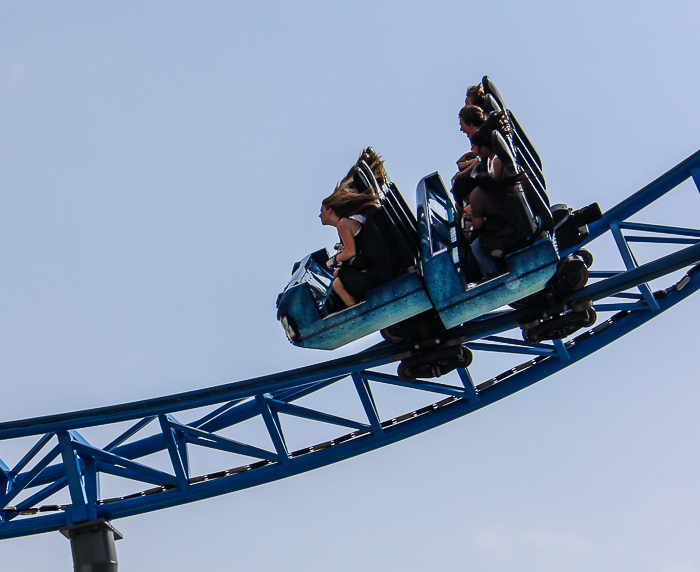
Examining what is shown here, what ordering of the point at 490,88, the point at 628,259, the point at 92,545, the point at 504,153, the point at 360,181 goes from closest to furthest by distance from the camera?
the point at 504,153
the point at 360,181
the point at 490,88
the point at 628,259
the point at 92,545

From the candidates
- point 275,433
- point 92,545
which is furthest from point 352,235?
point 92,545

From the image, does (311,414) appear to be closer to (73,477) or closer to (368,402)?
(368,402)

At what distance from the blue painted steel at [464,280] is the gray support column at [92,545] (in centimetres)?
270

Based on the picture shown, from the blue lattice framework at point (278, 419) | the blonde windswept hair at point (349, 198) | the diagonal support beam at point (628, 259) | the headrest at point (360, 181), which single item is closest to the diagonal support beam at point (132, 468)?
the blue lattice framework at point (278, 419)

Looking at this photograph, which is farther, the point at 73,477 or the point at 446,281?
the point at 73,477

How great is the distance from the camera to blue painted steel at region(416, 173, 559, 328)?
5.21m

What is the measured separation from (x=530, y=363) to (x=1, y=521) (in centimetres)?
359

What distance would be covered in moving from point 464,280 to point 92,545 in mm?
2967

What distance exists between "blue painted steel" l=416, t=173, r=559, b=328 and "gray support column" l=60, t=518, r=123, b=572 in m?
2.70

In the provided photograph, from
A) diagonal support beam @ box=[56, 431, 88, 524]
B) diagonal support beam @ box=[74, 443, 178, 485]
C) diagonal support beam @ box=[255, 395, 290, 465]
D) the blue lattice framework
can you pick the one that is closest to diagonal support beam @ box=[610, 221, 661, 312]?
the blue lattice framework

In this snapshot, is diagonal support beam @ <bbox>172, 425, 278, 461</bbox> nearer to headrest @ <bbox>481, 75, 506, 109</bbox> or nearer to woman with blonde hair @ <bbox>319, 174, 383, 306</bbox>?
woman with blonde hair @ <bbox>319, 174, 383, 306</bbox>

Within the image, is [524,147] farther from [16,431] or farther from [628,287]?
[16,431]

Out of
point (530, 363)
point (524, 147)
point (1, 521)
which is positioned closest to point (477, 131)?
point (524, 147)

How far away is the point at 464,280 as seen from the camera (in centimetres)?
532
